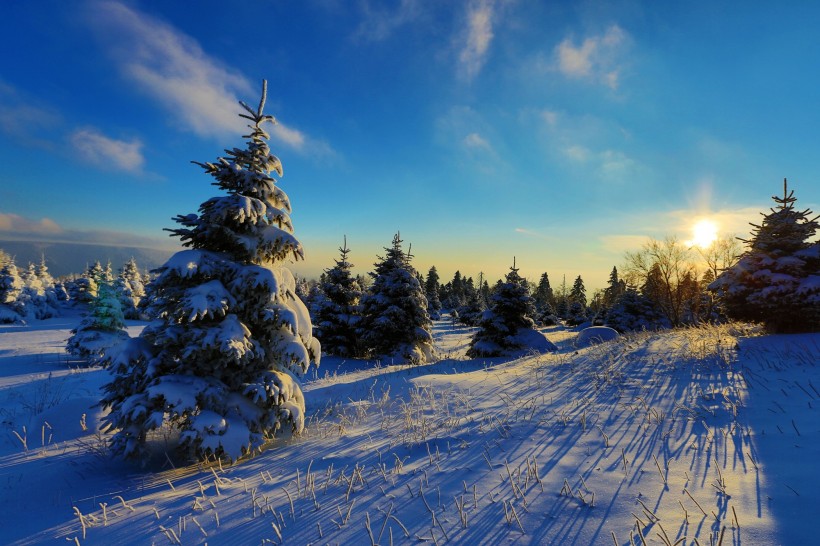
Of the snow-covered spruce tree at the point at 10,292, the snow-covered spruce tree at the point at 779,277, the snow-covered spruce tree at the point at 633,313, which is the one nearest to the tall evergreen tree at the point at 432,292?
the snow-covered spruce tree at the point at 633,313

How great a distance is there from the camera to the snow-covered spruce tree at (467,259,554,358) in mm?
16719

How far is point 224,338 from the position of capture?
16.0ft

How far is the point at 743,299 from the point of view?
10.9 m

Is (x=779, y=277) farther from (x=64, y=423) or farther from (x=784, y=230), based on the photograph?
(x=64, y=423)

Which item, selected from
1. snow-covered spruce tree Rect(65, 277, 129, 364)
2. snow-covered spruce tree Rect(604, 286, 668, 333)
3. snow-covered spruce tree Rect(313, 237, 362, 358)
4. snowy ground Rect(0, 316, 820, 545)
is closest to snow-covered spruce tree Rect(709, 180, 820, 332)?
snowy ground Rect(0, 316, 820, 545)

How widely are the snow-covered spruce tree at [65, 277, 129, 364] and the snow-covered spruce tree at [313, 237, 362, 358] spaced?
40.8ft

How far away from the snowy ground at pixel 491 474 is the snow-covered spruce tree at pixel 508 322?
31.0ft

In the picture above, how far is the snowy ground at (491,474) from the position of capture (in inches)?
111

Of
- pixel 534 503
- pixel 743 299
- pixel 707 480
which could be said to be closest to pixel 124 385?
pixel 534 503

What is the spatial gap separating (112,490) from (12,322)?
55.2 metres

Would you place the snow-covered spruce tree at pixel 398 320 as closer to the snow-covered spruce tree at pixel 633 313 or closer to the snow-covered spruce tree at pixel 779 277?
the snow-covered spruce tree at pixel 779 277

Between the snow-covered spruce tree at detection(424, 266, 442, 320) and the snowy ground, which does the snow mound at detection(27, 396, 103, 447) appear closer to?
the snowy ground

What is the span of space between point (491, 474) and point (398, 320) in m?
15.4

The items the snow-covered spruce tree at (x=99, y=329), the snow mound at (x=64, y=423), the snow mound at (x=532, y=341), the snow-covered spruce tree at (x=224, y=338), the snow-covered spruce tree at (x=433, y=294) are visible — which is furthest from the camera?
the snow-covered spruce tree at (x=433, y=294)
